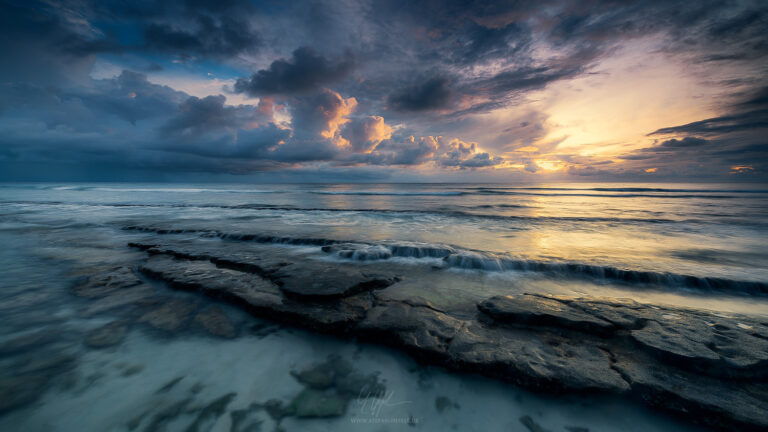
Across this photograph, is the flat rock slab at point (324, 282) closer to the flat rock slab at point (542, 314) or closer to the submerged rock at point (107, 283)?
the flat rock slab at point (542, 314)

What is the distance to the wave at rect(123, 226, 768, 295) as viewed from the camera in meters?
5.55

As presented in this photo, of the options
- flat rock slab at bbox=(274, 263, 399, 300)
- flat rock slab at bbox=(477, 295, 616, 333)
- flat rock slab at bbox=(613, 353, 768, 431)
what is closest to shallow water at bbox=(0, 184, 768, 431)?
flat rock slab at bbox=(613, 353, 768, 431)

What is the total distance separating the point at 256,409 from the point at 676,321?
521 cm

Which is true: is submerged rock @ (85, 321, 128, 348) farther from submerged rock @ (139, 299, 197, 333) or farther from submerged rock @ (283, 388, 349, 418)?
submerged rock @ (283, 388, 349, 418)

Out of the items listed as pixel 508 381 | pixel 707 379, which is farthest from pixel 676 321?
pixel 508 381

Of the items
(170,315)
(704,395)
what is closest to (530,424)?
(704,395)

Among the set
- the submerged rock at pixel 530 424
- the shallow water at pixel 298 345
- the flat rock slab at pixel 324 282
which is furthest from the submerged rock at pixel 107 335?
the submerged rock at pixel 530 424

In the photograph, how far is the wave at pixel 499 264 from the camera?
5551 millimetres

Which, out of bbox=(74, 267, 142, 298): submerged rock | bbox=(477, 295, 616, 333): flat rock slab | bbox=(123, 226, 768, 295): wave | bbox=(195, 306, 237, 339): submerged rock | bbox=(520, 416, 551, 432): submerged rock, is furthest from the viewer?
bbox=(123, 226, 768, 295): wave

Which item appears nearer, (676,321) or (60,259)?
(676,321)

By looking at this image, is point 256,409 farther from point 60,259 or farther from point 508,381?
point 60,259

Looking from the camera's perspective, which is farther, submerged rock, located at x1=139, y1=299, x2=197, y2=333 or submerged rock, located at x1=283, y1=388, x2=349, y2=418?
submerged rock, located at x1=139, y1=299, x2=197, y2=333

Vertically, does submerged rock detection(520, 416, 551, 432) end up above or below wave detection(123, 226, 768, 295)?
below

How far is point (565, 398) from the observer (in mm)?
2580
